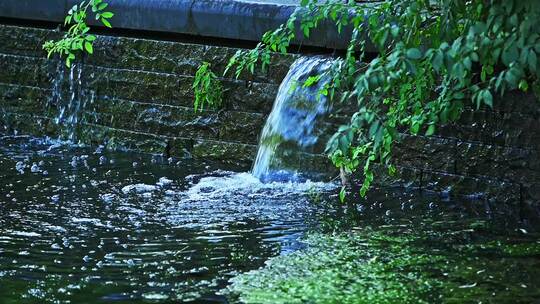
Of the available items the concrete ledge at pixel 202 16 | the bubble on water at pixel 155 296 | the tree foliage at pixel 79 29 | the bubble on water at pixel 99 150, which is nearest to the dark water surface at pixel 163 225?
the bubble on water at pixel 155 296

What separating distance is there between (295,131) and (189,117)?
1228 mm

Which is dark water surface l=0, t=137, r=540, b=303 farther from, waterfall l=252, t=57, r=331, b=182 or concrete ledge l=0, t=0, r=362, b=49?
concrete ledge l=0, t=0, r=362, b=49

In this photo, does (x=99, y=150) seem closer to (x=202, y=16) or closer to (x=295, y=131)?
(x=202, y=16)

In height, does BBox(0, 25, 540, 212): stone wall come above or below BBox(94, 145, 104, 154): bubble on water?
above

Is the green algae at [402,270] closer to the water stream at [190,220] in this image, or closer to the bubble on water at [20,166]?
the water stream at [190,220]

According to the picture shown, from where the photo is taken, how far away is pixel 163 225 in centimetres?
705

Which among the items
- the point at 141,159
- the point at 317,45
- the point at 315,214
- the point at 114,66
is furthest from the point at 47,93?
the point at 315,214

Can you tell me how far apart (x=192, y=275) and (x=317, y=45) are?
11.8 ft

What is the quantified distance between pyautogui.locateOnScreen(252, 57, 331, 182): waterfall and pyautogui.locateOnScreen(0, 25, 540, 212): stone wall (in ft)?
0.61

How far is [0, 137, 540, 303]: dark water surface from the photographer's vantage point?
18.9ft

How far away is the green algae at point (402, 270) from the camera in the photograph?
5.48 m

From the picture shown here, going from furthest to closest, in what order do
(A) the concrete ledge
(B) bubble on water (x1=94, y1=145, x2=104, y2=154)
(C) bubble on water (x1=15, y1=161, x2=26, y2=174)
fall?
(B) bubble on water (x1=94, y1=145, x2=104, y2=154) → (A) the concrete ledge → (C) bubble on water (x1=15, y1=161, x2=26, y2=174)

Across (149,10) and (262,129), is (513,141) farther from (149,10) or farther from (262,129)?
(149,10)

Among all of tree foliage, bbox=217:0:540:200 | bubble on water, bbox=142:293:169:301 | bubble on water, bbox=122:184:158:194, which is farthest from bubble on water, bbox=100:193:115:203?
bubble on water, bbox=142:293:169:301
